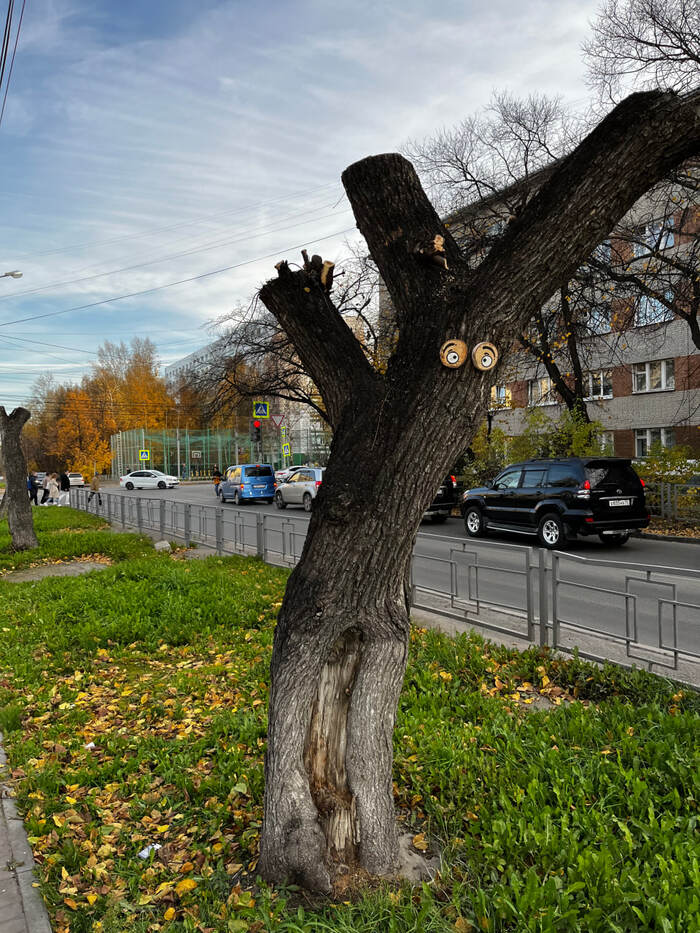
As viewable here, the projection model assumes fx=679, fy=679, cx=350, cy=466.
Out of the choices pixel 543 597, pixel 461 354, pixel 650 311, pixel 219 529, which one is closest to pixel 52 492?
pixel 219 529

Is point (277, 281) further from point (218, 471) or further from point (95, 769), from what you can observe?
point (218, 471)

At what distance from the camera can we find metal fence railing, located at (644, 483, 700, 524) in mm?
16028

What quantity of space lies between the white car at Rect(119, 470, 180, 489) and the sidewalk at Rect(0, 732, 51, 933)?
5044 centimetres

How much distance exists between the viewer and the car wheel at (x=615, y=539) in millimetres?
13758

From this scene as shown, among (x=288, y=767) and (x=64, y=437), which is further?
(x=64, y=437)

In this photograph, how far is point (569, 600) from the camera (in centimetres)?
600

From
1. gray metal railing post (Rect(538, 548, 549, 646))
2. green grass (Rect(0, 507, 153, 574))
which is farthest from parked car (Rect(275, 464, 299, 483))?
gray metal railing post (Rect(538, 548, 549, 646))

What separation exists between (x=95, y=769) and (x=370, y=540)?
8.32ft

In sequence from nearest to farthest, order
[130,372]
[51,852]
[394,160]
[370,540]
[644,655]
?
[370,540]
[394,160]
[51,852]
[644,655]
[130,372]

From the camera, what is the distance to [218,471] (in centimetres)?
6556

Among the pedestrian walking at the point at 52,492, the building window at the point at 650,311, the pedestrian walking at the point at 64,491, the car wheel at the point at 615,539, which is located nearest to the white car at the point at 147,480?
the pedestrian walking at the point at 64,491

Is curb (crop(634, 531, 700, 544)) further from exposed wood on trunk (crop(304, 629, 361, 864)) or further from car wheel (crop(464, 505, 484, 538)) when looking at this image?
exposed wood on trunk (crop(304, 629, 361, 864))

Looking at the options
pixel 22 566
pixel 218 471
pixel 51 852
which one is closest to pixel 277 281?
pixel 51 852

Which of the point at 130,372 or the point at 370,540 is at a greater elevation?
the point at 130,372
